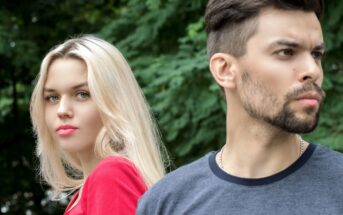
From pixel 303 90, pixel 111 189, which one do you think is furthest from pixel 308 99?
pixel 111 189

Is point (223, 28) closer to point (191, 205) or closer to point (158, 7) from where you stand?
point (191, 205)

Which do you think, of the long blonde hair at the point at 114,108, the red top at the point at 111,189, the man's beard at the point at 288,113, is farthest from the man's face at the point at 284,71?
the long blonde hair at the point at 114,108

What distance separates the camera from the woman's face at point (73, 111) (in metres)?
2.94

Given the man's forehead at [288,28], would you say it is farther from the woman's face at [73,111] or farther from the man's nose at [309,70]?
the woman's face at [73,111]

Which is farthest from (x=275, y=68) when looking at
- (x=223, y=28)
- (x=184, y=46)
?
(x=184, y=46)

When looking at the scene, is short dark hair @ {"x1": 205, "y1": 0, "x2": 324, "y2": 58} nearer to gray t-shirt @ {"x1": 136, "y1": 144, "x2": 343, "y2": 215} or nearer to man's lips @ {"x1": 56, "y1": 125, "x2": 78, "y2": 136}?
gray t-shirt @ {"x1": 136, "y1": 144, "x2": 343, "y2": 215}

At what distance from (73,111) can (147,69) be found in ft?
9.93

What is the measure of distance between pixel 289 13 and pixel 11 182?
6.42 meters

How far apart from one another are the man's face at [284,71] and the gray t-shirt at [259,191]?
0.13 m

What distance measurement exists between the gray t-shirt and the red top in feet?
1.65

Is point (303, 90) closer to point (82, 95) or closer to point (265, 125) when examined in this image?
point (265, 125)

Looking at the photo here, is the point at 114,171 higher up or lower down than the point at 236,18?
lower down

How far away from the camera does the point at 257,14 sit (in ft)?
6.95

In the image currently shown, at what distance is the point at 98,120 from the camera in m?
2.96
